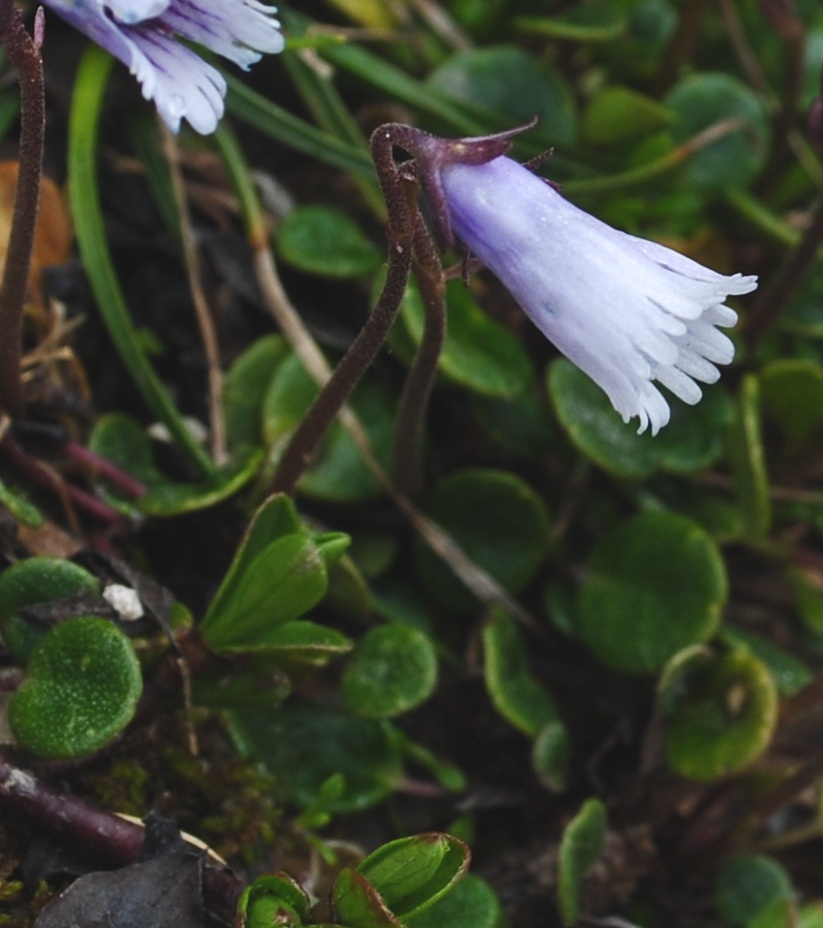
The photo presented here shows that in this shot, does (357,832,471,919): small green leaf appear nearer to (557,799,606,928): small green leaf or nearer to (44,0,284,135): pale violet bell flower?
(557,799,606,928): small green leaf

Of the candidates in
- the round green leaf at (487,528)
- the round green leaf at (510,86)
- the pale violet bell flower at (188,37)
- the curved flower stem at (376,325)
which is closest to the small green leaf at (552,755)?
the round green leaf at (487,528)

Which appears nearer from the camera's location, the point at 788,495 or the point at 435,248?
the point at 435,248

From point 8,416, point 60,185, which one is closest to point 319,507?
point 8,416

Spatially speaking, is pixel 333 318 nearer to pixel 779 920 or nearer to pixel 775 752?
pixel 775 752

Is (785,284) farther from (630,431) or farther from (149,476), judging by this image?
(149,476)

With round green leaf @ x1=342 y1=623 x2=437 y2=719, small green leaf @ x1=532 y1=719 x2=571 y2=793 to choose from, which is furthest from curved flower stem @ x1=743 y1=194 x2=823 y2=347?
round green leaf @ x1=342 y1=623 x2=437 y2=719

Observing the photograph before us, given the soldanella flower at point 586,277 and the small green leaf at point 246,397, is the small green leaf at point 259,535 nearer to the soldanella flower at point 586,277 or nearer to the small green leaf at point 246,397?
the soldanella flower at point 586,277
